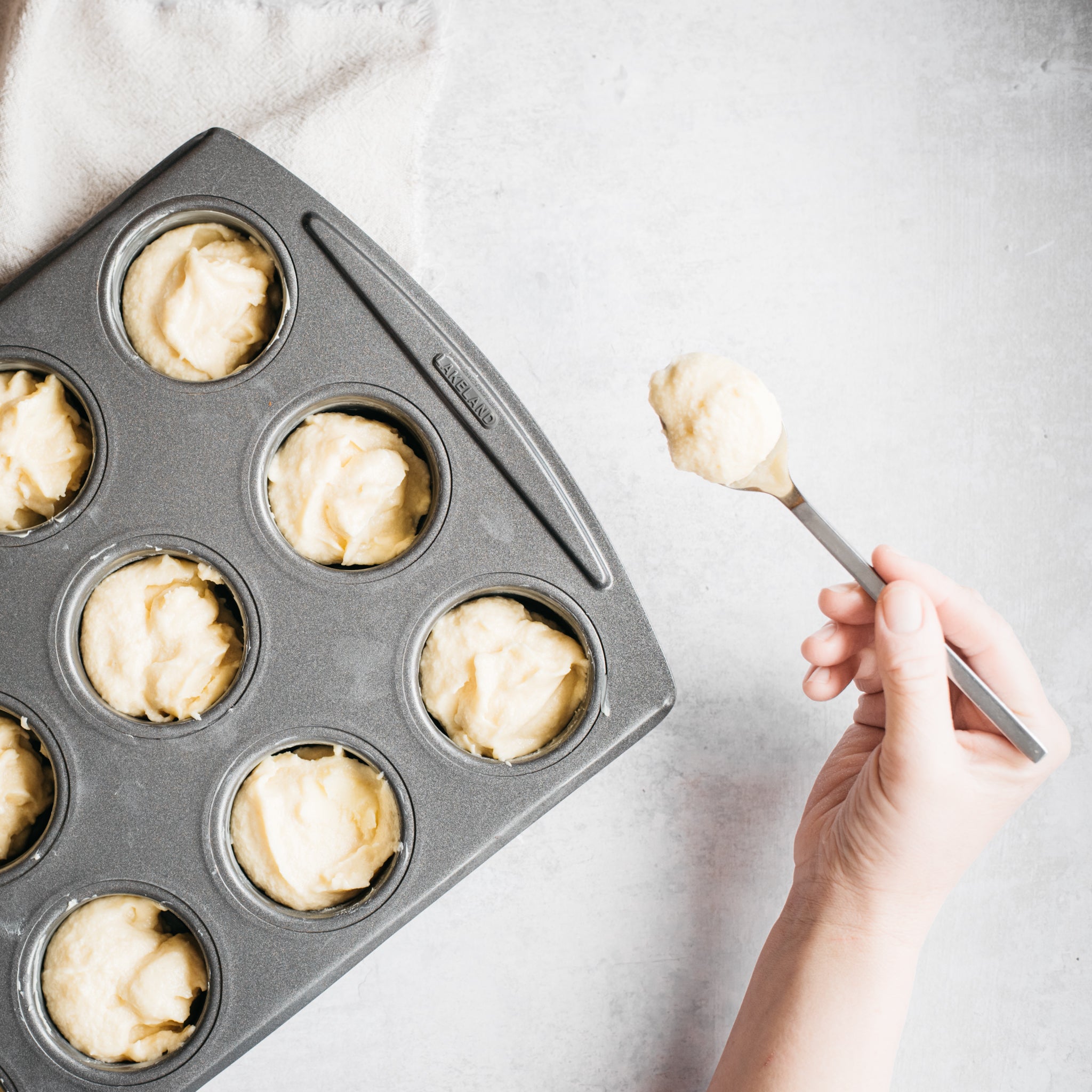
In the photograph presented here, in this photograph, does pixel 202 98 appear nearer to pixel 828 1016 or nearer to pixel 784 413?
pixel 784 413

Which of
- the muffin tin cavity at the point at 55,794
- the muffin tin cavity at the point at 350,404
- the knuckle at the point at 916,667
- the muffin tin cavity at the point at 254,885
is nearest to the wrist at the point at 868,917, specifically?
the knuckle at the point at 916,667

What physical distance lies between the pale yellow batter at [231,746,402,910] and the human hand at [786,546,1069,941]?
0.79 meters

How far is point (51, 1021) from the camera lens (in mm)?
1455

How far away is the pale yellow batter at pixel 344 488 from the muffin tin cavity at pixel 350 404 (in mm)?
21

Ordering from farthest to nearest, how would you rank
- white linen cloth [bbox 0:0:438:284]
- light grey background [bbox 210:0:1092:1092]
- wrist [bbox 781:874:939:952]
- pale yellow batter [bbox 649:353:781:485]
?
light grey background [bbox 210:0:1092:1092] → white linen cloth [bbox 0:0:438:284] → wrist [bbox 781:874:939:952] → pale yellow batter [bbox 649:353:781:485]

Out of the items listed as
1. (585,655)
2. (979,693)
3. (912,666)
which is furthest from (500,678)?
(979,693)

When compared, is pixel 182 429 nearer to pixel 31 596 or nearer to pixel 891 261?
pixel 31 596

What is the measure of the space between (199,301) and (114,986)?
115cm

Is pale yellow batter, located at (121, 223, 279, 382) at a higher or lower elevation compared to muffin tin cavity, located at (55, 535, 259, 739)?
higher

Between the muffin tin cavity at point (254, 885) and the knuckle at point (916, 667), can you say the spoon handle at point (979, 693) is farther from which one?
the muffin tin cavity at point (254, 885)

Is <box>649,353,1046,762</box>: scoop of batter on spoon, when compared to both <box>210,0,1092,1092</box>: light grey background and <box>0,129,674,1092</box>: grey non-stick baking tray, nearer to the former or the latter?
<box>0,129,674,1092</box>: grey non-stick baking tray

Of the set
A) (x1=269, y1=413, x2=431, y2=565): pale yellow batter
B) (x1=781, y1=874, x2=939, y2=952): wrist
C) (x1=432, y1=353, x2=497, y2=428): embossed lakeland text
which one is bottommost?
(x1=781, y1=874, x2=939, y2=952): wrist

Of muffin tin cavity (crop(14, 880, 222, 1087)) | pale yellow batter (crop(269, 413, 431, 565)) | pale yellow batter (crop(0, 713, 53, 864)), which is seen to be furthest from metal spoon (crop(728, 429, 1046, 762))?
pale yellow batter (crop(0, 713, 53, 864))

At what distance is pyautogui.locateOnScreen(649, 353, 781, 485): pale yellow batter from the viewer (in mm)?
1290
